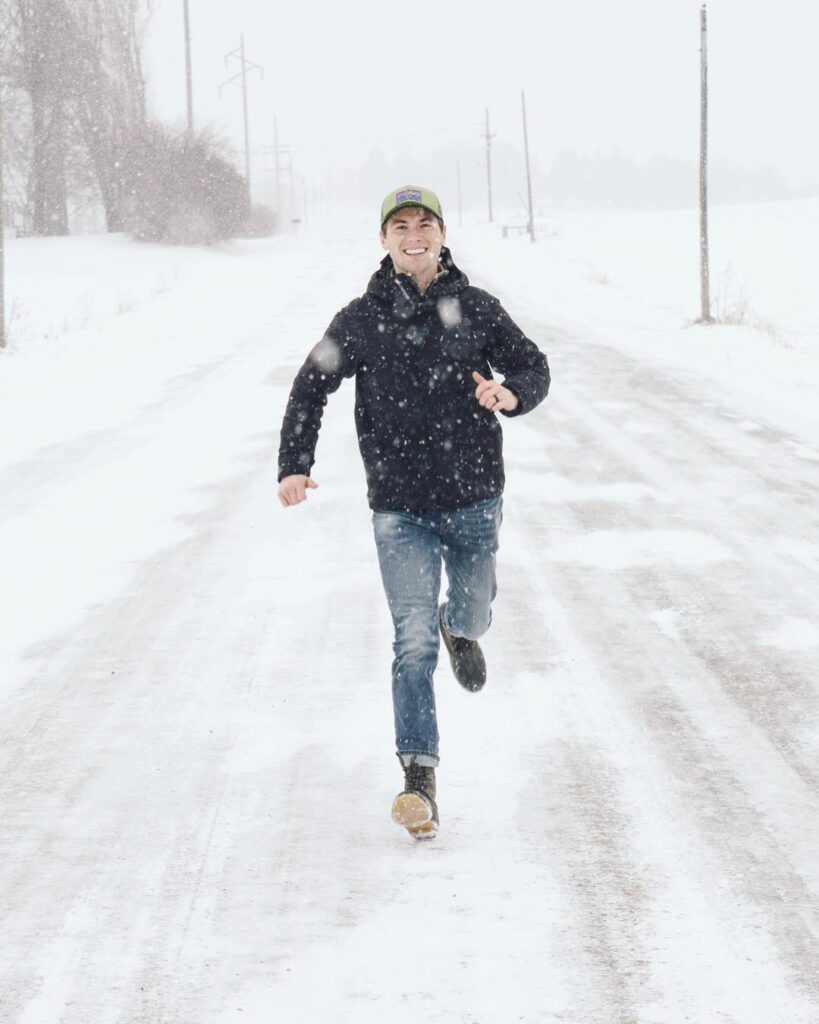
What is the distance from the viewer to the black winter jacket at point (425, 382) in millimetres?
4027

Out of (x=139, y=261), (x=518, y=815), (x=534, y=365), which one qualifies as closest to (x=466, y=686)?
(x=518, y=815)

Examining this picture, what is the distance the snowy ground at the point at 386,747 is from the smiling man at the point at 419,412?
570mm

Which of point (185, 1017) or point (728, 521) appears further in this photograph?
point (728, 521)

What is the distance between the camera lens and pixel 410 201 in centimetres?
397

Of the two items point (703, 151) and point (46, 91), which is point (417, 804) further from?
point (46, 91)

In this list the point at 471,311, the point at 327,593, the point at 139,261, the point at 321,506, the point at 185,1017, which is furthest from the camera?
the point at 139,261

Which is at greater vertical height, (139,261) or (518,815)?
(139,261)

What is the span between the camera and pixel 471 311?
13.3 feet

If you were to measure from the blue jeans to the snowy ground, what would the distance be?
1.16ft

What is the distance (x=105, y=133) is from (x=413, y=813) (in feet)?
167

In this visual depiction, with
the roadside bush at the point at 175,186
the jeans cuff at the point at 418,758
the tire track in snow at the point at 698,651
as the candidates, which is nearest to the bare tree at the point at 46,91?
the roadside bush at the point at 175,186

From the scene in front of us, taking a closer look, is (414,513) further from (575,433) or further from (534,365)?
(575,433)

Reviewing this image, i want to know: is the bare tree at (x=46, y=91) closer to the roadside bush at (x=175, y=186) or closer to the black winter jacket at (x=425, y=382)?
the roadside bush at (x=175, y=186)

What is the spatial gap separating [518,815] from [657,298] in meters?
25.2
